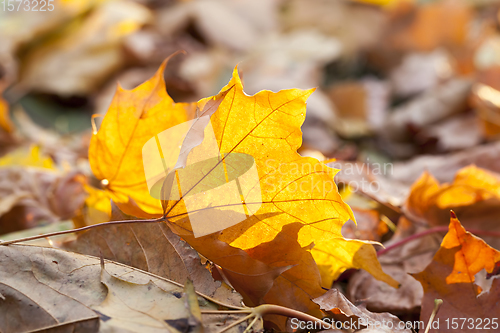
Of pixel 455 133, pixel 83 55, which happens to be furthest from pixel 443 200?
pixel 83 55

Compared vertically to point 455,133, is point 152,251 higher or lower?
higher

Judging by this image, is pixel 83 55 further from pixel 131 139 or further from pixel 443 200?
pixel 443 200

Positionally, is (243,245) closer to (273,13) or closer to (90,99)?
(90,99)

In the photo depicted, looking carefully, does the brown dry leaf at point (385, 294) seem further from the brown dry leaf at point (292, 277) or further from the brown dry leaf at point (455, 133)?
the brown dry leaf at point (455, 133)

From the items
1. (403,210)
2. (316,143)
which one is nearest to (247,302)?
(403,210)

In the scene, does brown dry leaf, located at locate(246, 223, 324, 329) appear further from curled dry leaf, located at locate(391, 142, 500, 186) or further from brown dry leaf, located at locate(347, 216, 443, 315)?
curled dry leaf, located at locate(391, 142, 500, 186)

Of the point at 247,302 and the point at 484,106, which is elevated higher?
the point at 247,302

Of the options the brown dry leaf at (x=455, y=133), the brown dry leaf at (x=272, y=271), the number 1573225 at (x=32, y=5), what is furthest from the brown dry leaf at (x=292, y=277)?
the number 1573225 at (x=32, y=5)
